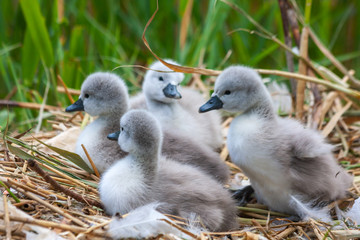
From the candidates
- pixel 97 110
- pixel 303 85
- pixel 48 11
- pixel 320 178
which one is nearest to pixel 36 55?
pixel 48 11

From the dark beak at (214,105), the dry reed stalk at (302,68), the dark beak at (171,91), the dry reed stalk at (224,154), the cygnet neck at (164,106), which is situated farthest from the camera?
the dry reed stalk at (302,68)

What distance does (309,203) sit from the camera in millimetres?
2934

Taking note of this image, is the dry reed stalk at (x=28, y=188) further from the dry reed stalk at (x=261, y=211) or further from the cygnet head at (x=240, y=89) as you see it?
the dry reed stalk at (x=261, y=211)

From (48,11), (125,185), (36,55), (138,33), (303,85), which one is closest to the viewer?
(125,185)

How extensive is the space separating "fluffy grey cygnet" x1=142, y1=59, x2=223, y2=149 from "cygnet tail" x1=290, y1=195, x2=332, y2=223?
2.78 ft

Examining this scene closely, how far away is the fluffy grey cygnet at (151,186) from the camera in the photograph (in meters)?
2.56

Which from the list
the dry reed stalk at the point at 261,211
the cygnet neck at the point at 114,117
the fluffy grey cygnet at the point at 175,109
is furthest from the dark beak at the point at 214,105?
the dry reed stalk at the point at 261,211

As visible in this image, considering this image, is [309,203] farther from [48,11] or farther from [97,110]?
[48,11]

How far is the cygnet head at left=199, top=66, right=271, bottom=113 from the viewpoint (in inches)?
119

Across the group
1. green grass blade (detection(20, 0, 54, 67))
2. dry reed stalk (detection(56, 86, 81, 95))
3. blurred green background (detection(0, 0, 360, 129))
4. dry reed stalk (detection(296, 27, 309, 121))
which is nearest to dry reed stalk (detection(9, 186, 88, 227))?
blurred green background (detection(0, 0, 360, 129))

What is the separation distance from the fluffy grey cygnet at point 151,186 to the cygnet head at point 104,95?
530 millimetres

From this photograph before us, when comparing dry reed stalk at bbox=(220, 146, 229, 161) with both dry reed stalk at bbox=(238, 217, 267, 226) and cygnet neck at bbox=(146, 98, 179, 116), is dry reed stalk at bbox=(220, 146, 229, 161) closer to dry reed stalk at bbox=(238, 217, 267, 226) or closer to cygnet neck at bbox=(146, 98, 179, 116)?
cygnet neck at bbox=(146, 98, 179, 116)

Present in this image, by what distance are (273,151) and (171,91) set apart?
0.97 meters

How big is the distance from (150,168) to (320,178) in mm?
973
